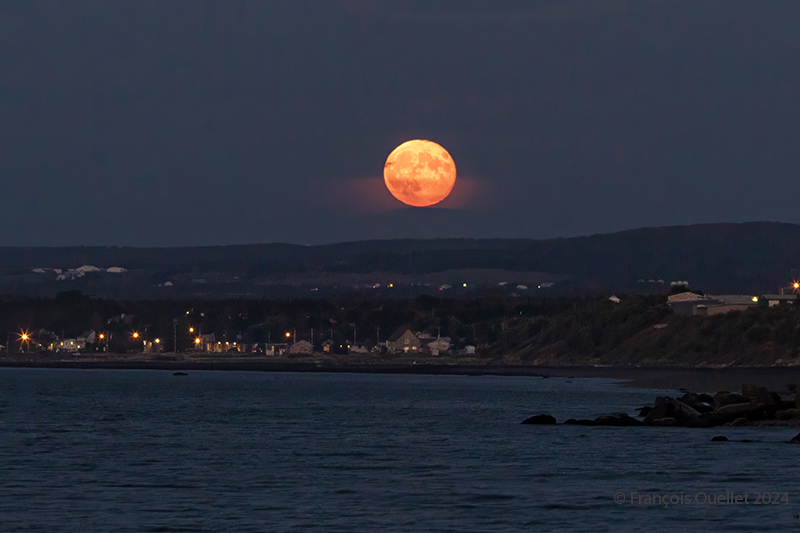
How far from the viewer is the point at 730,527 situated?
93.8 ft

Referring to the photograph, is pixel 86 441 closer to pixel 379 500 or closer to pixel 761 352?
pixel 379 500

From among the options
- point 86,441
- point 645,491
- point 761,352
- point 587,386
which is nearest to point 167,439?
point 86,441

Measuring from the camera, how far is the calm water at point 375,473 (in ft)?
100

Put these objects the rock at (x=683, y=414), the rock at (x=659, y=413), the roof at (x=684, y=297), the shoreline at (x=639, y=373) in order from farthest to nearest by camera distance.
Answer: the roof at (x=684, y=297) → the shoreline at (x=639, y=373) → the rock at (x=659, y=413) → the rock at (x=683, y=414)

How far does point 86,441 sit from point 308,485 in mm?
20966

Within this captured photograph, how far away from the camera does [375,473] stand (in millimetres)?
41375

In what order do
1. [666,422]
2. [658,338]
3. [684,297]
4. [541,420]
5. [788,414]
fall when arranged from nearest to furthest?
[788,414], [666,422], [541,420], [658,338], [684,297]

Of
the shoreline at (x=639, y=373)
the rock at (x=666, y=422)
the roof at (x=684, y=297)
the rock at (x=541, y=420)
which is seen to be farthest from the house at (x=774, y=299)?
the rock at (x=666, y=422)

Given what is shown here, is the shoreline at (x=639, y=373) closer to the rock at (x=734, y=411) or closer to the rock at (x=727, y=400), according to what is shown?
the rock at (x=727, y=400)

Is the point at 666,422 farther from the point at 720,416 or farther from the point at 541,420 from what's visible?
the point at 541,420

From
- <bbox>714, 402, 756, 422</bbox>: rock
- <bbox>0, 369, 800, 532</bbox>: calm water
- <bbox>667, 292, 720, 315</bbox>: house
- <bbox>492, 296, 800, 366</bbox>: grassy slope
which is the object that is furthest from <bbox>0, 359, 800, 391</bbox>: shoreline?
<bbox>0, 369, 800, 532</bbox>: calm water

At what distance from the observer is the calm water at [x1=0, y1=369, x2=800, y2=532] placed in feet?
100

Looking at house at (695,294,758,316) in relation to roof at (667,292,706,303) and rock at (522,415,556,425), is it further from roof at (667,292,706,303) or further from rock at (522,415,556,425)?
rock at (522,415,556,425)

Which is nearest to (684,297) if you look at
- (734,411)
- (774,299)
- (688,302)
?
(688,302)
